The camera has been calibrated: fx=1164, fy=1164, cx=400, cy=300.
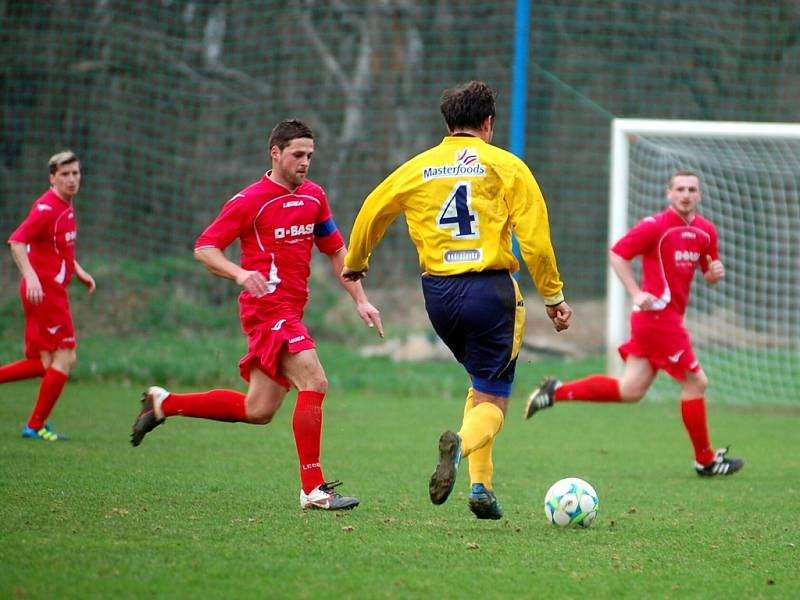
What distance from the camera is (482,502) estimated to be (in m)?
5.13

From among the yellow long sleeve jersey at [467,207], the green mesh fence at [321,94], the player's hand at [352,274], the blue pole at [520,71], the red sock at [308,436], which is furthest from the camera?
the green mesh fence at [321,94]

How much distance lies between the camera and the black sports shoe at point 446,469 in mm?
4773

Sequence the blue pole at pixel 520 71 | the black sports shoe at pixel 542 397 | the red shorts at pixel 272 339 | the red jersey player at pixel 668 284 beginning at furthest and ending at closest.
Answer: the blue pole at pixel 520 71 → the black sports shoe at pixel 542 397 → the red jersey player at pixel 668 284 → the red shorts at pixel 272 339

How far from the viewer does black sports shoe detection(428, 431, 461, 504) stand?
4.77 metres

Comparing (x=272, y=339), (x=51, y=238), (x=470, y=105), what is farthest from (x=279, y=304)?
(x=51, y=238)

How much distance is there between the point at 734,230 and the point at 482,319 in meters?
9.14

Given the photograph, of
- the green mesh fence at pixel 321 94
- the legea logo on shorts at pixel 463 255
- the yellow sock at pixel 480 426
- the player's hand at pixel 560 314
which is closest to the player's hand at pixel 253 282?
the legea logo on shorts at pixel 463 255

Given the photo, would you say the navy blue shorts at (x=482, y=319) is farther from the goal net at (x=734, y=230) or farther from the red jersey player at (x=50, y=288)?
the goal net at (x=734, y=230)

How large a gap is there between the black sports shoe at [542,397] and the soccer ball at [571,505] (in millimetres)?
2916

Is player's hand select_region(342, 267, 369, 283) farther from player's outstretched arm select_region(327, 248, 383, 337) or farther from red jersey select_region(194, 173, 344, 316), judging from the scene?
red jersey select_region(194, 173, 344, 316)

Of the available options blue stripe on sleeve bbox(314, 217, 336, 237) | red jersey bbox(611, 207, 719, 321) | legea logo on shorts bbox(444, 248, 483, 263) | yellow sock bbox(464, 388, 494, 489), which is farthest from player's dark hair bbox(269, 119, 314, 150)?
red jersey bbox(611, 207, 719, 321)

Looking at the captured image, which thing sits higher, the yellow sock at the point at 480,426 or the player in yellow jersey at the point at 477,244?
the player in yellow jersey at the point at 477,244

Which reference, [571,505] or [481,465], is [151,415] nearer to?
[481,465]

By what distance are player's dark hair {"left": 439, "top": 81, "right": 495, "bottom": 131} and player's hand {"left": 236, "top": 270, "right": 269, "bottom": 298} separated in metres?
1.14
